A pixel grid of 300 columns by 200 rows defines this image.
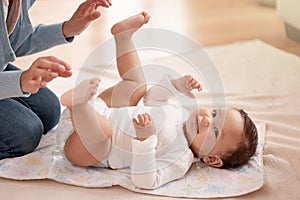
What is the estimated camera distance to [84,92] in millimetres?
1128

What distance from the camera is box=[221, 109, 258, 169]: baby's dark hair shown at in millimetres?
1218

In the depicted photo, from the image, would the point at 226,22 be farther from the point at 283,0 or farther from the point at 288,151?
the point at 288,151

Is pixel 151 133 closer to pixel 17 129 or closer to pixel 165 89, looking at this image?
pixel 165 89

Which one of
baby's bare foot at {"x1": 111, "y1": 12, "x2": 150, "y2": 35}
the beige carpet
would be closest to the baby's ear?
the beige carpet

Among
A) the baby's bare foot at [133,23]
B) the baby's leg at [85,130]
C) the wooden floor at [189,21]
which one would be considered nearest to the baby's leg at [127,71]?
the baby's bare foot at [133,23]

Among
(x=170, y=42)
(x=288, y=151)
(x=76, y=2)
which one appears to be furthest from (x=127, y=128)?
(x=76, y=2)

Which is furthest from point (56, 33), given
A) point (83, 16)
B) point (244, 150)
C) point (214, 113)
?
point (244, 150)

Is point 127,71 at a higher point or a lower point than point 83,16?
lower

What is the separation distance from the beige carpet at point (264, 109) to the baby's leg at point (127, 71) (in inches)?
9.4

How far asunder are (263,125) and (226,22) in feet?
3.68

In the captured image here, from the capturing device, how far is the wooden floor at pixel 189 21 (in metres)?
2.17

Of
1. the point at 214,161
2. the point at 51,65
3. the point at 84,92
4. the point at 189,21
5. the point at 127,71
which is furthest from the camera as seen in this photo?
the point at 189,21

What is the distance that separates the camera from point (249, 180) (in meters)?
1.19

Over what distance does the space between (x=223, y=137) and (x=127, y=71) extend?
0.29 metres
